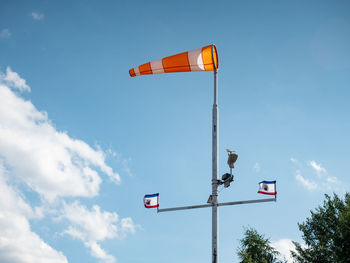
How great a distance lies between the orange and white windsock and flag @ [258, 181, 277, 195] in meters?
5.02

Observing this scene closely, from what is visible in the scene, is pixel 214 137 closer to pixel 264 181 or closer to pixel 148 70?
pixel 264 181

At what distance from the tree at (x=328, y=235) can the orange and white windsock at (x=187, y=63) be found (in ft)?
80.2

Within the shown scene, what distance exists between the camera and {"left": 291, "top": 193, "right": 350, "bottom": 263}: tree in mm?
30625

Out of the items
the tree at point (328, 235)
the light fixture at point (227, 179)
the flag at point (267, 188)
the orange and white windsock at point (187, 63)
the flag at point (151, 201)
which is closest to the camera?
the flag at point (267, 188)

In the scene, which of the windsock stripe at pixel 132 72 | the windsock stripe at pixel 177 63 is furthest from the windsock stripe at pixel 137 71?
the windsock stripe at pixel 177 63

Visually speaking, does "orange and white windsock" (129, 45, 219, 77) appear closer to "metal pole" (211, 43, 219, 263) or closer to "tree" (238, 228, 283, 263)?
"metal pole" (211, 43, 219, 263)

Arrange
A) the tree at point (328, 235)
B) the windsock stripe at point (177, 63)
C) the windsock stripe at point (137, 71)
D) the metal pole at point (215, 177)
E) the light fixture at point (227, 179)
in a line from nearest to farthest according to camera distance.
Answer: the metal pole at point (215, 177) < the light fixture at point (227, 179) < the windsock stripe at point (177, 63) < the windsock stripe at point (137, 71) < the tree at point (328, 235)

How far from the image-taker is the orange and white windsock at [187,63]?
13.1m

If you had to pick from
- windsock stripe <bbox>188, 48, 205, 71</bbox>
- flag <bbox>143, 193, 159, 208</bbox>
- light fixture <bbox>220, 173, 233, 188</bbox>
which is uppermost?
windsock stripe <bbox>188, 48, 205, 71</bbox>

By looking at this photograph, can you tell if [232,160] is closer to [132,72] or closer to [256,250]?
[132,72]

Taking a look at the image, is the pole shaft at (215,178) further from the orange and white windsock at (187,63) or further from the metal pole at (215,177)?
the orange and white windsock at (187,63)

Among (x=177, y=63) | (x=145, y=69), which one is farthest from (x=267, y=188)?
(x=145, y=69)

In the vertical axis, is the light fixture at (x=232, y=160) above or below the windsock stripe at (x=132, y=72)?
below

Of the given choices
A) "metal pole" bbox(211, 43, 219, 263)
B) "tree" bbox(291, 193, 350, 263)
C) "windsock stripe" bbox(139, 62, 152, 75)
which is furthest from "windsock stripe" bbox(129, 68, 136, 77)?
"tree" bbox(291, 193, 350, 263)
